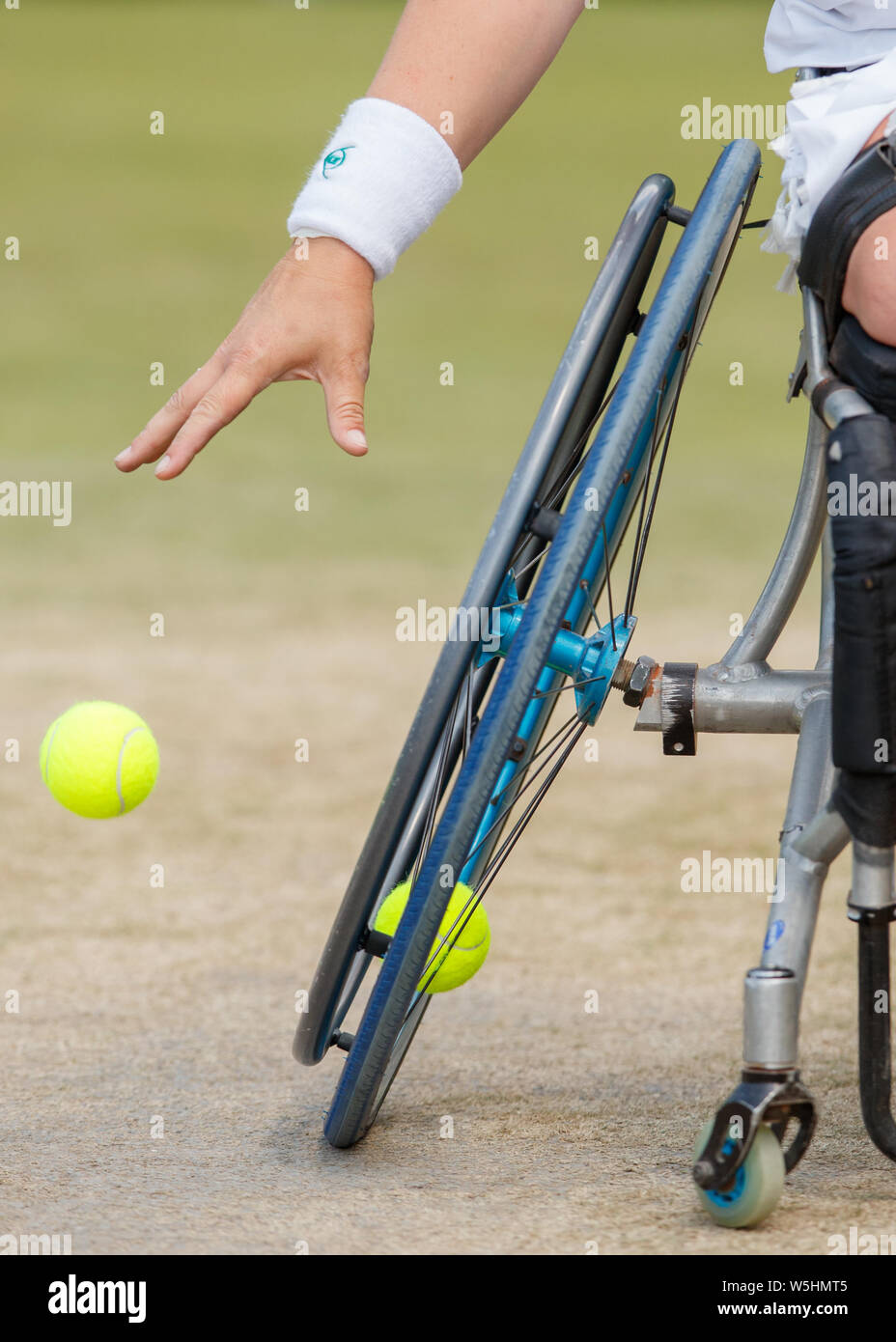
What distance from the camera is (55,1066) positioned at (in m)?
2.08

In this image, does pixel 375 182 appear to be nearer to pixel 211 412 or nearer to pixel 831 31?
pixel 211 412

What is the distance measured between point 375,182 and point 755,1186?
0.93m

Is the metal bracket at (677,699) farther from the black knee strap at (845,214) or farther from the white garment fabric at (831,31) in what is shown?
the white garment fabric at (831,31)

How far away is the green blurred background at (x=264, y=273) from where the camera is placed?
592 cm

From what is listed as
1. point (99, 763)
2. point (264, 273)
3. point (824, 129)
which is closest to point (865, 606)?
point (824, 129)

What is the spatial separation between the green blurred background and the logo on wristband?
11.5 ft

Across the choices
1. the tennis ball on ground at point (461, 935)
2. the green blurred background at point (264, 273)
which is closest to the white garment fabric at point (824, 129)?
the tennis ball on ground at point (461, 935)

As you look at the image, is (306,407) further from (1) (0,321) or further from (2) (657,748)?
(2) (657,748)

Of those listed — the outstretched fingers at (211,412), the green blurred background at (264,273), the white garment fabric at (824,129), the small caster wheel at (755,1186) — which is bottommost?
the small caster wheel at (755,1186)

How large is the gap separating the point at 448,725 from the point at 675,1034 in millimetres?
731

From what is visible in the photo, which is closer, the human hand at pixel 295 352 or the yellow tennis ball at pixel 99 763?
the human hand at pixel 295 352

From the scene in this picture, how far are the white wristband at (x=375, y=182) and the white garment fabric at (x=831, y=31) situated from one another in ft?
1.06
